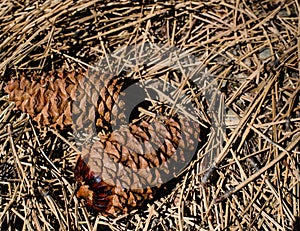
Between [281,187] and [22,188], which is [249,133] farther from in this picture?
[22,188]

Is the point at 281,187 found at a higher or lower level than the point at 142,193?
lower

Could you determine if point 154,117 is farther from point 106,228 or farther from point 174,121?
point 106,228

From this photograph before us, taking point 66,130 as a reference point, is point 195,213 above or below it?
below

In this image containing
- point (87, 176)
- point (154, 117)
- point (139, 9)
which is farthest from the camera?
point (139, 9)

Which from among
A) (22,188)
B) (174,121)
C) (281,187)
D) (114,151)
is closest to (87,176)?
(114,151)

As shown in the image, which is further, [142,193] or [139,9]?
[139,9]

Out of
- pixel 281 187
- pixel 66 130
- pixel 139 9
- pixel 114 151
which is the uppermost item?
pixel 139 9

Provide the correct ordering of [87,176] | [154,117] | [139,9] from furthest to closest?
[139,9], [154,117], [87,176]

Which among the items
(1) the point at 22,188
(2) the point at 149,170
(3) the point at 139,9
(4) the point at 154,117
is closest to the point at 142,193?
(2) the point at 149,170

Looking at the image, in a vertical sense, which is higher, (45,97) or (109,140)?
(45,97)
